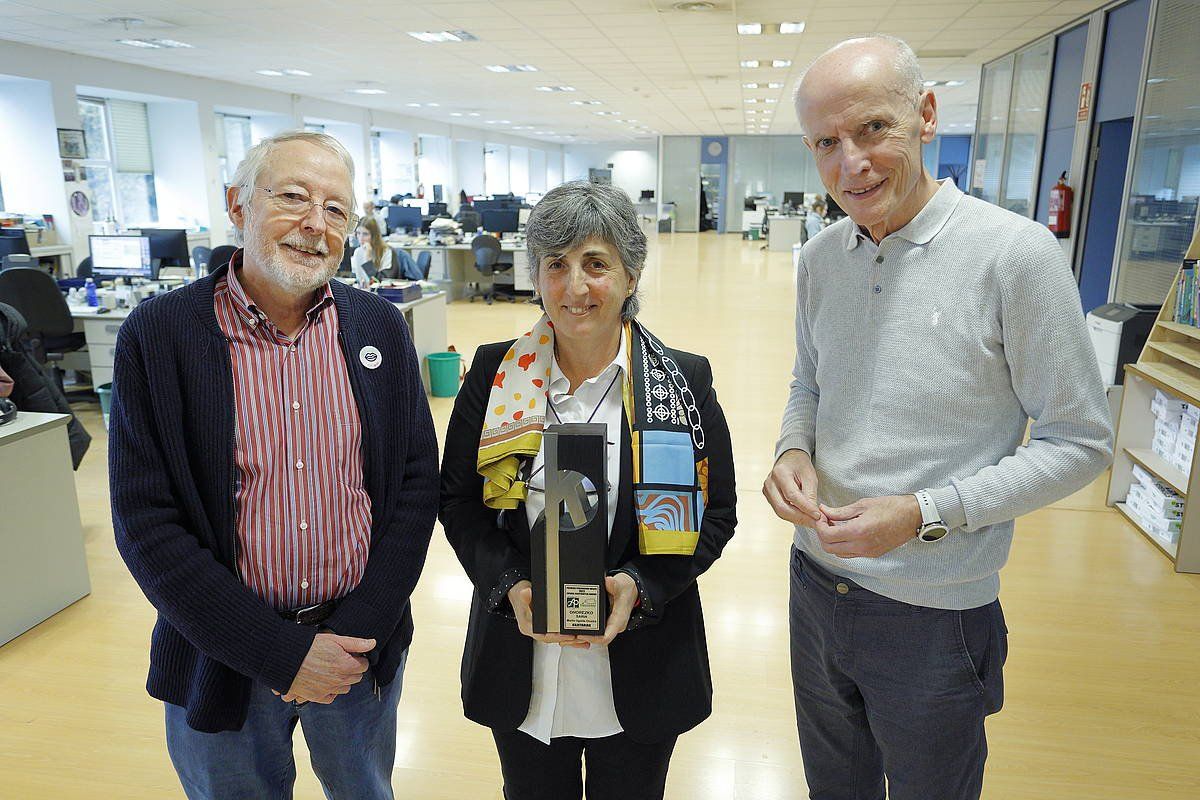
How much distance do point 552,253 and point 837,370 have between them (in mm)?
570

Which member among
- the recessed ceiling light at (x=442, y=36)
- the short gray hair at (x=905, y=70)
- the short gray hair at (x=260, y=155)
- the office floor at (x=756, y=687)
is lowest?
the office floor at (x=756, y=687)

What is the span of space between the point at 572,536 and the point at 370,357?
56 cm

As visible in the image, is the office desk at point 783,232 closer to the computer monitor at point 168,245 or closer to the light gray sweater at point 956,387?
the computer monitor at point 168,245

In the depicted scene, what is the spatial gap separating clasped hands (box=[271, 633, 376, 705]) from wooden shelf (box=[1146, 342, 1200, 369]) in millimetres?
3979

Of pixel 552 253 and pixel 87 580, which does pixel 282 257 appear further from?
pixel 87 580

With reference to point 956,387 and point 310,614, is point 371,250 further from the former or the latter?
point 956,387

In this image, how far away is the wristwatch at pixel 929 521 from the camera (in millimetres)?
1312

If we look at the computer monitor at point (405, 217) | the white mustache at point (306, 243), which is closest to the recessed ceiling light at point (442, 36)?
the computer monitor at point (405, 217)

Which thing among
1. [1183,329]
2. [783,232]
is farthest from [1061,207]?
[783,232]

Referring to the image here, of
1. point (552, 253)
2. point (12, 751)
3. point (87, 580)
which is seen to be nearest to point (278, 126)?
point (87, 580)

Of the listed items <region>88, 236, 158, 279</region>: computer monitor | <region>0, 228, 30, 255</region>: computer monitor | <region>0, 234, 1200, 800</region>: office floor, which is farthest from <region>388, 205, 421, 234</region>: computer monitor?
<region>0, 234, 1200, 800</region>: office floor

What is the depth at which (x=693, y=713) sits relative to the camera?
1494mm

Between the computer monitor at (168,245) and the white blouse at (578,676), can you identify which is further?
the computer monitor at (168,245)

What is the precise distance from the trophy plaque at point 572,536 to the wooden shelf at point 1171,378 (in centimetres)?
352
